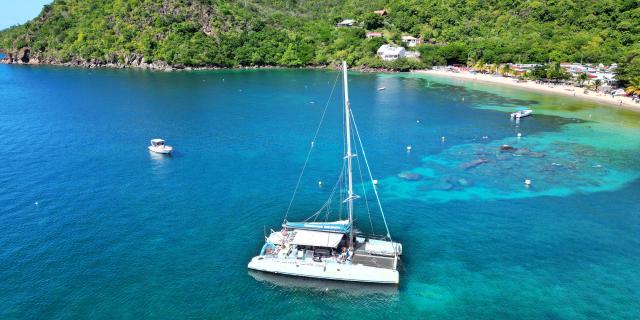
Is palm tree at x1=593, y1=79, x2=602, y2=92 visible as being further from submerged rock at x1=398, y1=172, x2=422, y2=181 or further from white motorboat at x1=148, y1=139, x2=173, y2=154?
white motorboat at x1=148, y1=139, x2=173, y2=154

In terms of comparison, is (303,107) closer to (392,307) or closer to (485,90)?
(485,90)

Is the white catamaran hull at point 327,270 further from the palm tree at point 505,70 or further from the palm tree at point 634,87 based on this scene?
the palm tree at point 505,70

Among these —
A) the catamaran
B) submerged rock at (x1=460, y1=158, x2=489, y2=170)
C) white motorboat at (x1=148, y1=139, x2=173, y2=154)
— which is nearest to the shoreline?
submerged rock at (x1=460, y1=158, x2=489, y2=170)

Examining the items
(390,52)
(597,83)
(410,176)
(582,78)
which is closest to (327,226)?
(410,176)

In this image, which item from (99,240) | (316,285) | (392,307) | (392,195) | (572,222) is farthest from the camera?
(392,195)

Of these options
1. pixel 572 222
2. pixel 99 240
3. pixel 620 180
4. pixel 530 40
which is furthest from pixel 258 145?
pixel 530 40

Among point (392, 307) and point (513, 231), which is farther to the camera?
point (513, 231)

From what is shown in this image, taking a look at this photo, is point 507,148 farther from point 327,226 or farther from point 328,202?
point 327,226

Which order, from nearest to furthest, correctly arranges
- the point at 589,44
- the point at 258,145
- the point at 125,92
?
the point at 258,145 < the point at 125,92 < the point at 589,44
